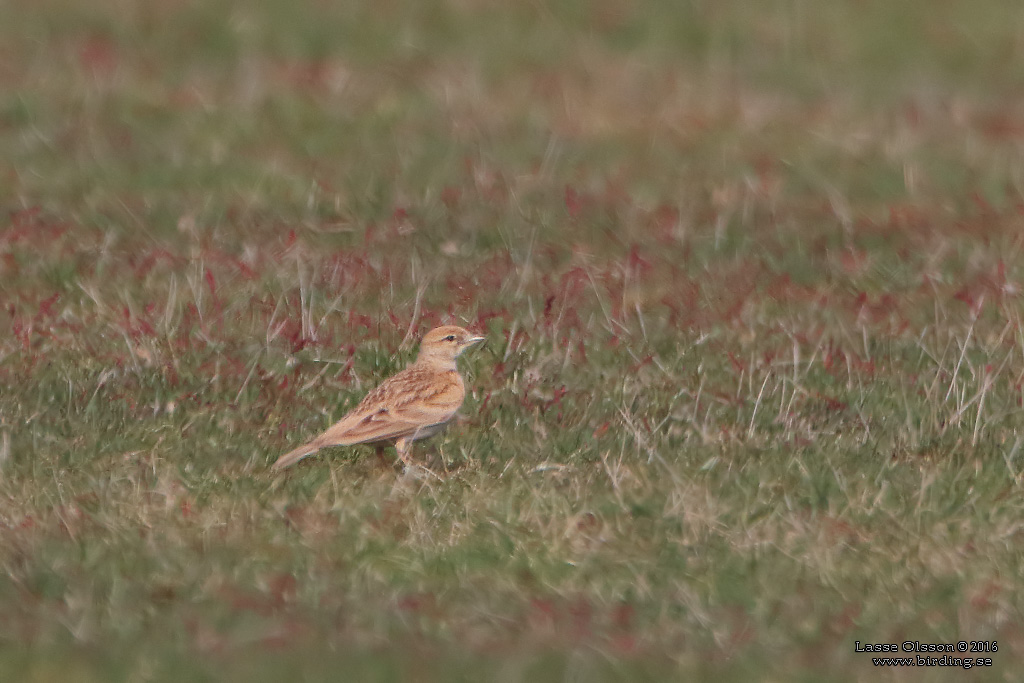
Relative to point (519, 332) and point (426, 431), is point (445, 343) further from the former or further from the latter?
point (519, 332)

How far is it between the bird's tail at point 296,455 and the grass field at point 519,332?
0.39ft

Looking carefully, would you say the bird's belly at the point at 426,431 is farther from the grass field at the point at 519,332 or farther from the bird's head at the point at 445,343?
the bird's head at the point at 445,343

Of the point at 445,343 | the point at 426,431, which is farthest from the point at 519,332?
the point at 426,431

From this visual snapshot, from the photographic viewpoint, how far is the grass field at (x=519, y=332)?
629cm

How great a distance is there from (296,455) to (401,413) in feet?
1.72

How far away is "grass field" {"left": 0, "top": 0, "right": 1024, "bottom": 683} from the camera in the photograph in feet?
20.6

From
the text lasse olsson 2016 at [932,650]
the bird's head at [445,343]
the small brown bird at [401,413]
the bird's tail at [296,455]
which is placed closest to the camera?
the text lasse olsson 2016 at [932,650]


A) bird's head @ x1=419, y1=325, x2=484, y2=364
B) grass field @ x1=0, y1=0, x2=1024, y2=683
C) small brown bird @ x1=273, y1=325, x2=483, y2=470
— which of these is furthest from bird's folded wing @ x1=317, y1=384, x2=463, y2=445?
bird's head @ x1=419, y1=325, x2=484, y2=364

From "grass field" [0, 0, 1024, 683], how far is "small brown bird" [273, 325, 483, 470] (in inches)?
6.5

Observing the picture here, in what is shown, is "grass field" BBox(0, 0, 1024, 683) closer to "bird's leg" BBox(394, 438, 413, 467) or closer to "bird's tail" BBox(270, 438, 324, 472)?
"bird's tail" BBox(270, 438, 324, 472)

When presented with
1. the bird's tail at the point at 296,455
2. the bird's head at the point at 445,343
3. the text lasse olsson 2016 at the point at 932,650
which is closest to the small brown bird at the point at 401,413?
the bird's tail at the point at 296,455

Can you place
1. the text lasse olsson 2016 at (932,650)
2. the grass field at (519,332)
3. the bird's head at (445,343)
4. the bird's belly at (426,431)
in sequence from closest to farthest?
the text lasse olsson 2016 at (932,650)
the grass field at (519,332)
the bird's belly at (426,431)
the bird's head at (445,343)

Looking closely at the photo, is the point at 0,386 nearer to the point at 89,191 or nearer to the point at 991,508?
the point at 89,191

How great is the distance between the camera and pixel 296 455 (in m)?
7.91
